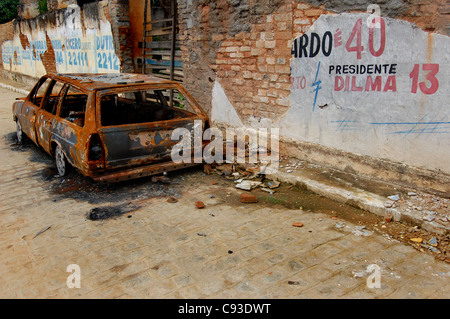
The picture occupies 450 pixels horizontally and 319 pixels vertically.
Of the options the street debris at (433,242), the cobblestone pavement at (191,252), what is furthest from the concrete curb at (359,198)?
the cobblestone pavement at (191,252)

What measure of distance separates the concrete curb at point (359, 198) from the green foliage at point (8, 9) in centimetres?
2232

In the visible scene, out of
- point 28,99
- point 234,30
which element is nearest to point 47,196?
point 28,99

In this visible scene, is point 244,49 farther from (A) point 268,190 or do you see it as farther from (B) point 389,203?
(B) point 389,203

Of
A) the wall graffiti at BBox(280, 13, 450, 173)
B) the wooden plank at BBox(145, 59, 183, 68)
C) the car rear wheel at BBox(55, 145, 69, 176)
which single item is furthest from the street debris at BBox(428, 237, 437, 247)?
the wooden plank at BBox(145, 59, 183, 68)

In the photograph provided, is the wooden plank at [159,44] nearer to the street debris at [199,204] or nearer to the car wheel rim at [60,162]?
the car wheel rim at [60,162]

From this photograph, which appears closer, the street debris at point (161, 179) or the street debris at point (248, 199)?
the street debris at point (248, 199)

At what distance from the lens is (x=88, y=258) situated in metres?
3.44

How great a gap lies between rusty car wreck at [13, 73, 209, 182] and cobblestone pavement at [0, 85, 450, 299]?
0.42 meters

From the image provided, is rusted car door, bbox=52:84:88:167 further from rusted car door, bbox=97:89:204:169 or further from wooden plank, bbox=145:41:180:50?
wooden plank, bbox=145:41:180:50

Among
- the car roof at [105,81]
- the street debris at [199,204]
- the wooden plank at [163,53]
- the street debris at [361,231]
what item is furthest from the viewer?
the wooden plank at [163,53]

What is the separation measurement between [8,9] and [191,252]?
23588mm

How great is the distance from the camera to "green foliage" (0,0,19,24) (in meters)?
21.1

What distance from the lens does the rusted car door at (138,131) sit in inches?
191
